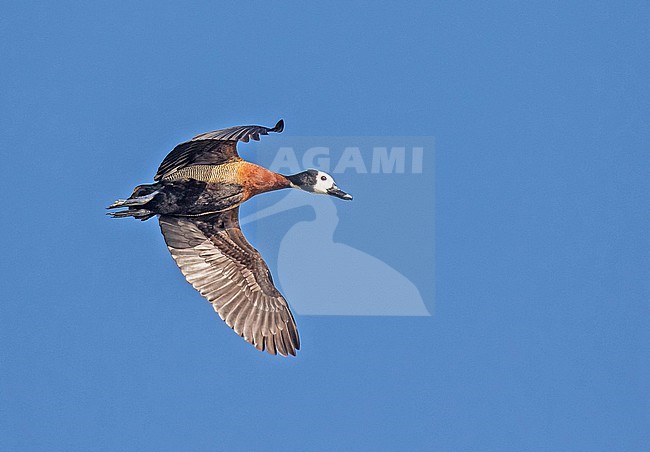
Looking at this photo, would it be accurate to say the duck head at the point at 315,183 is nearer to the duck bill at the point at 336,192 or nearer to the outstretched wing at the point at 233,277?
the duck bill at the point at 336,192

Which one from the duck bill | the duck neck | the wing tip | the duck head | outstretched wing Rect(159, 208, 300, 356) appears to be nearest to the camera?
the wing tip

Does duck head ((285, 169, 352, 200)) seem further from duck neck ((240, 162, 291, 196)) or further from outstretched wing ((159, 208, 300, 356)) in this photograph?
outstretched wing ((159, 208, 300, 356))

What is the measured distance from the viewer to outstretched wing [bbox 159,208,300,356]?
18781mm

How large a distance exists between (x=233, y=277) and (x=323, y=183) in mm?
1592

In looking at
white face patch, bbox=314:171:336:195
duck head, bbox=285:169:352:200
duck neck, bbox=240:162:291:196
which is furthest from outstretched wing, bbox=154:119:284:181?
white face patch, bbox=314:171:336:195

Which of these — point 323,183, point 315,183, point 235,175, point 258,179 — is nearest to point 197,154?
point 235,175

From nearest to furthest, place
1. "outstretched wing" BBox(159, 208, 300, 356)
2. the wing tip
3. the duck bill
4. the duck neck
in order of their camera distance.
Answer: the wing tip → the duck neck → "outstretched wing" BBox(159, 208, 300, 356) → the duck bill

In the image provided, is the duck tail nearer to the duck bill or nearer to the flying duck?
the flying duck

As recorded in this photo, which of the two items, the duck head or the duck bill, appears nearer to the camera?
the duck head

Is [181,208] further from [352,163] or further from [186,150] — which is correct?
[352,163]

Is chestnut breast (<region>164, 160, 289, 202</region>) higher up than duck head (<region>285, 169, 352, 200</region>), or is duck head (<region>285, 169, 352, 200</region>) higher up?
duck head (<region>285, 169, 352, 200</region>)

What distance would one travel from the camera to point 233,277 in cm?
1916

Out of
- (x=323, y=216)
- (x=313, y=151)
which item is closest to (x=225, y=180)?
(x=313, y=151)

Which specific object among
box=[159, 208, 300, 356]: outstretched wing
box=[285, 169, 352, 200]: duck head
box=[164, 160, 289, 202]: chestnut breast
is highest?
box=[285, 169, 352, 200]: duck head
